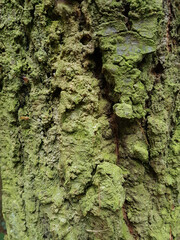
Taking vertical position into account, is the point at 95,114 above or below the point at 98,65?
below

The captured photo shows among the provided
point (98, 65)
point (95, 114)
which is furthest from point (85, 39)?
point (95, 114)

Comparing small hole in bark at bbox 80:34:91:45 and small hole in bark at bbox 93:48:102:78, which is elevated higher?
small hole in bark at bbox 80:34:91:45

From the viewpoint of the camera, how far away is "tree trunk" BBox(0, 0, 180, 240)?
0.61 metres

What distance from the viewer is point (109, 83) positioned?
656 millimetres

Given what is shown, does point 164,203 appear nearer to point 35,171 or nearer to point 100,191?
point 100,191

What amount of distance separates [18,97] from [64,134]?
1.01 feet

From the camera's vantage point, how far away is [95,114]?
0.65 m

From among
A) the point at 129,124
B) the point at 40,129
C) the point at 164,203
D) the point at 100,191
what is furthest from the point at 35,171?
the point at 164,203

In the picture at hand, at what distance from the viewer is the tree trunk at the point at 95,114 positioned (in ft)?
1.99

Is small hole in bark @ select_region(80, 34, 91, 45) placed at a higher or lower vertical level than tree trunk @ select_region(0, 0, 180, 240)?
higher

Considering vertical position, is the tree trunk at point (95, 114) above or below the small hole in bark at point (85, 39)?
below

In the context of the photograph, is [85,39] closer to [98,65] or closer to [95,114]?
[98,65]

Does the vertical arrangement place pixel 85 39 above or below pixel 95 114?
above

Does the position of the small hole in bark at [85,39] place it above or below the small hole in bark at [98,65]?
above
